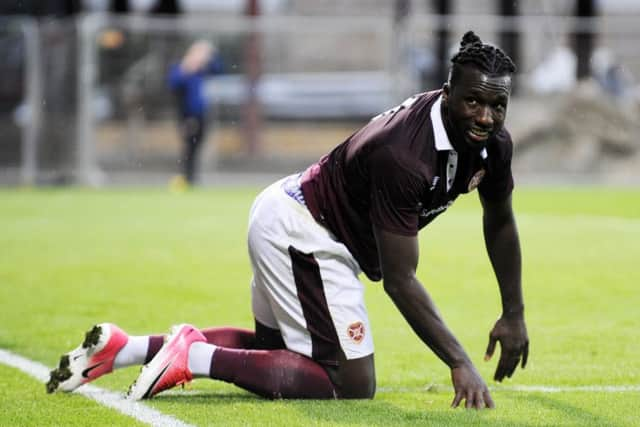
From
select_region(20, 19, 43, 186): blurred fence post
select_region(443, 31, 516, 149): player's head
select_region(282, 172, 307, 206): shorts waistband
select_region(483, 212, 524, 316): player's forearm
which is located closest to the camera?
select_region(443, 31, 516, 149): player's head

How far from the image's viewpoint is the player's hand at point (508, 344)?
6.19 m

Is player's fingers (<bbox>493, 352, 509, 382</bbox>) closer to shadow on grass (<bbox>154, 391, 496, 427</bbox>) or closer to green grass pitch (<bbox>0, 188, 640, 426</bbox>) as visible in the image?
green grass pitch (<bbox>0, 188, 640, 426</bbox>)

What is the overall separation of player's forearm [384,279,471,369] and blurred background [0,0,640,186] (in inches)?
712

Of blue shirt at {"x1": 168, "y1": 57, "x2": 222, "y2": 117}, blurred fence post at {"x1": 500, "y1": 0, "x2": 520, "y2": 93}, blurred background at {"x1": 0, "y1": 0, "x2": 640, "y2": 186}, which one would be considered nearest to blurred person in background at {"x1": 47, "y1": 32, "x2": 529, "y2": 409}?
blue shirt at {"x1": 168, "y1": 57, "x2": 222, "y2": 117}

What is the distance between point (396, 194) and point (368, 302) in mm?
4298

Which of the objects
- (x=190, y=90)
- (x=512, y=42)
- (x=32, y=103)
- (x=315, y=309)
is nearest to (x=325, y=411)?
(x=315, y=309)

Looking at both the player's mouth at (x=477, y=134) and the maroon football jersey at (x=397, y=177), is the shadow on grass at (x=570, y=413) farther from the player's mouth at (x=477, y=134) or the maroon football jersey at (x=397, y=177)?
the player's mouth at (x=477, y=134)

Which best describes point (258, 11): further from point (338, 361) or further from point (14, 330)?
point (338, 361)

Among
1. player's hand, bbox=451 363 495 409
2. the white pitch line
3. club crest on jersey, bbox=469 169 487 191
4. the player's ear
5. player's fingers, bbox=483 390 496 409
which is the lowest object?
the white pitch line

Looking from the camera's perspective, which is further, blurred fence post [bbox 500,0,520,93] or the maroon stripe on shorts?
blurred fence post [bbox 500,0,520,93]

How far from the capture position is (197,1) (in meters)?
34.8

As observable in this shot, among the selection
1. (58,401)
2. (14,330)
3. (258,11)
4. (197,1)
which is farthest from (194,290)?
(197,1)

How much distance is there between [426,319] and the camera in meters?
5.79

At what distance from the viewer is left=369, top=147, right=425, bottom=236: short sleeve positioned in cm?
570
